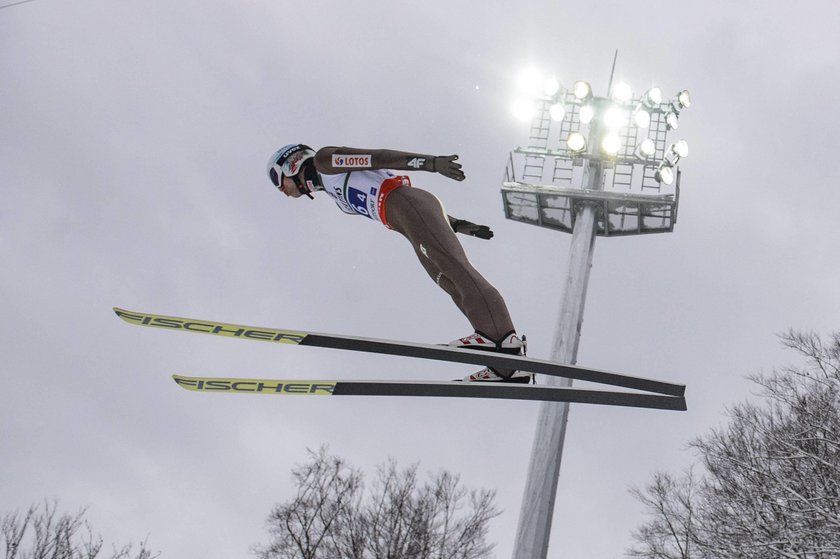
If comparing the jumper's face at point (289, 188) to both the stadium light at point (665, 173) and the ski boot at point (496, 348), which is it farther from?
the stadium light at point (665, 173)

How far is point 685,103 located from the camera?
513 inches

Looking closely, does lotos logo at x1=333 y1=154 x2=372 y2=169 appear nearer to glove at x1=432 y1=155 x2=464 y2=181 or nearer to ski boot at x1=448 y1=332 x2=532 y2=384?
glove at x1=432 y1=155 x2=464 y2=181

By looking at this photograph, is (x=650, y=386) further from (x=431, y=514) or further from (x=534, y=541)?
(x=431, y=514)

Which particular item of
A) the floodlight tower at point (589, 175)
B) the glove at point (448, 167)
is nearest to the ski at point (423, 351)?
the glove at point (448, 167)

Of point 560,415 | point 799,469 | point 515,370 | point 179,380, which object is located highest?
point 799,469

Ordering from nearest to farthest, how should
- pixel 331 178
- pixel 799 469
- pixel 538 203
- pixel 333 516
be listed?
1. pixel 331 178
2. pixel 538 203
3. pixel 799 469
4. pixel 333 516

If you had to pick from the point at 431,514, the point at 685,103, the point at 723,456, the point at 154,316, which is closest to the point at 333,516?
the point at 431,514

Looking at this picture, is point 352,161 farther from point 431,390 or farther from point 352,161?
point 431,390

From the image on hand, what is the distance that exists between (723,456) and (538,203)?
667 centimetres

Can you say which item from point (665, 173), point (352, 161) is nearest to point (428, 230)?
point (352, 161)

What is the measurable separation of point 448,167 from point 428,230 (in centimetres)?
39

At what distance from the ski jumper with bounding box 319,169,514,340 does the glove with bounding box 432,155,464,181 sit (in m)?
0.32

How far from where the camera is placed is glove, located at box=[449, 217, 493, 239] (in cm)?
446

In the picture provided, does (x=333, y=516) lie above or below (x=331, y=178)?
above
